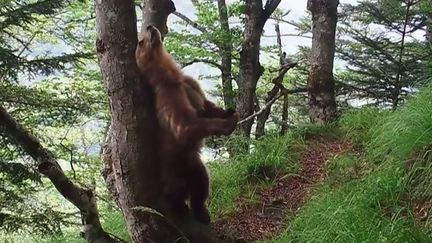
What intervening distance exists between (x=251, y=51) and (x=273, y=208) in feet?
13.3

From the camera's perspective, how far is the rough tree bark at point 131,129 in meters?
3.34

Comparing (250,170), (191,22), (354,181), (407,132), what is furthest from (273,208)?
(191,22)

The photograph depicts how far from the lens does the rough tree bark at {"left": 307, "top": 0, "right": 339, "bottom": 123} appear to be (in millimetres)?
6406

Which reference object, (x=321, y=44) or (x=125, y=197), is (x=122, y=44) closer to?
(x=125, y=197)

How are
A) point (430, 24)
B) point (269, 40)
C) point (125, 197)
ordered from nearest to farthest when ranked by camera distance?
point (125, 197), point (430, 24), point (269, 40)

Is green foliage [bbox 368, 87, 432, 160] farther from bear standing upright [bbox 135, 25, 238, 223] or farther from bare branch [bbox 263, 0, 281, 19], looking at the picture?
bare branch [bbox 263, 0, 281, 19]

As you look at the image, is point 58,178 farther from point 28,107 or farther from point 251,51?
point 251,51

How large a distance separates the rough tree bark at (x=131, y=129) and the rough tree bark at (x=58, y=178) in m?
0.22

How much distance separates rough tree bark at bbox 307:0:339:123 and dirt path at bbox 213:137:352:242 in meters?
1.33

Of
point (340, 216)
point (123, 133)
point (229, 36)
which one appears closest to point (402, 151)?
point (340, 216)

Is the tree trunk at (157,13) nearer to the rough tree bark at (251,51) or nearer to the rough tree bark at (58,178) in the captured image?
the rough tree bark at (58,178)

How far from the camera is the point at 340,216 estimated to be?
3092 mm

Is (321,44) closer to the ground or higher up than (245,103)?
higher up

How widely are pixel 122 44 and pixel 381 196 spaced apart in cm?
170
